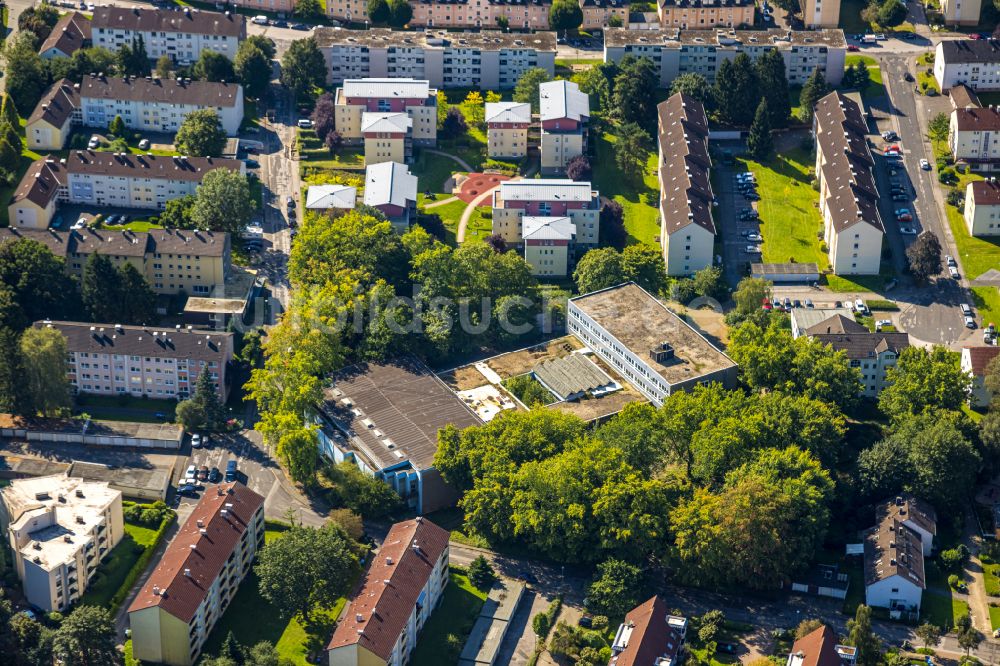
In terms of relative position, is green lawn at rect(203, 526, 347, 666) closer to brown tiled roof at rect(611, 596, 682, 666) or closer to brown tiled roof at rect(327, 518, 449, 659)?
brown tiled roof at rect(327, 518, 449, 659)

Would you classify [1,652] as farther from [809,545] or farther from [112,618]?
[809,545]

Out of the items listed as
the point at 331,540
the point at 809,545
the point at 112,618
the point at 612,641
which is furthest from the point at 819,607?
the point at 112,618

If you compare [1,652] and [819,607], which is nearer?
[1,652]

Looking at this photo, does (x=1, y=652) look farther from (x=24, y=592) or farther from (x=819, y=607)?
(x=819, y=607)

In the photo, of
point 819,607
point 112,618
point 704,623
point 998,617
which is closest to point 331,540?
point 112,618

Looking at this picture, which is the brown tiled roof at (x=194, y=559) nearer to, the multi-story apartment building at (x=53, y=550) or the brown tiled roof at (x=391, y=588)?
the multi-story apartment building at (x=53, y=550)

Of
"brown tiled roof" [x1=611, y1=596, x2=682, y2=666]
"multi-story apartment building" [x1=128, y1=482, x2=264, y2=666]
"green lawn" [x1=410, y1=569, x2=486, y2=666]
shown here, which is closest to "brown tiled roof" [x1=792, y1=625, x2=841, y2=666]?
"brown tiled roof" [x1=611, y1=596, x2=682, y2=666]
